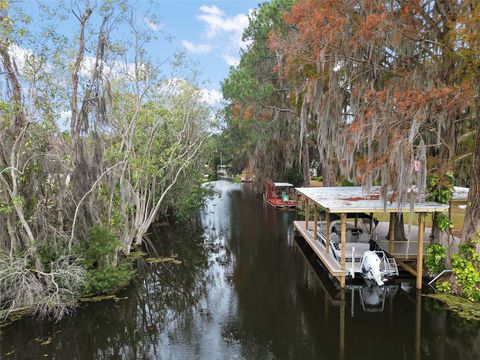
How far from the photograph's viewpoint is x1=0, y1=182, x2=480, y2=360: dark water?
23.5 feet

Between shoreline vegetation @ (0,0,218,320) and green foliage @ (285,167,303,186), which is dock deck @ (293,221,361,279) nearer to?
shoreline vegetation @ (0,0,218,320)

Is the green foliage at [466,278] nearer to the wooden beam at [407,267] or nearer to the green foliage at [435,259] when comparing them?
the green foliage at [435,259]

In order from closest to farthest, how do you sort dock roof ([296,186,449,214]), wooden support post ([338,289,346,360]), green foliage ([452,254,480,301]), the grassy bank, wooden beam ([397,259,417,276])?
wooden support post ([338,289,346,360]) < the grassy bank < green foliage ([452,254,480,301]) < dock roof ([296,186,449,214]) < wooden beam ([397,259,417,276])

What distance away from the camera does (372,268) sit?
1039cm

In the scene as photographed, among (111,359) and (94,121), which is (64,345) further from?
(94,121)

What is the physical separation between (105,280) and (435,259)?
31.3ft

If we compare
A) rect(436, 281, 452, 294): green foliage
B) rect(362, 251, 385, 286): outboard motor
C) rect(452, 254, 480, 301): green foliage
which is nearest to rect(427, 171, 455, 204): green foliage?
rect(452, 254, 480, 301): green foliage

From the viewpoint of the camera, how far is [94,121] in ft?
31.6

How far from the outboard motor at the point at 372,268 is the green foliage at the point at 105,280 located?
23.0ft

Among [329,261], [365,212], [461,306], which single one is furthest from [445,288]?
[329,261]

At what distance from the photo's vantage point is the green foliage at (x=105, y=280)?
32.1 feet

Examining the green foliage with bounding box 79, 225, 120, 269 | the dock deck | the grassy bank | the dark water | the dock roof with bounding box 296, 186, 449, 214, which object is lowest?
the dark water

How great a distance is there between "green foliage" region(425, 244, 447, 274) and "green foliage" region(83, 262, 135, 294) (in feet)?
29.5

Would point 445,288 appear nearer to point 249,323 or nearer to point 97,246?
point 249,323
